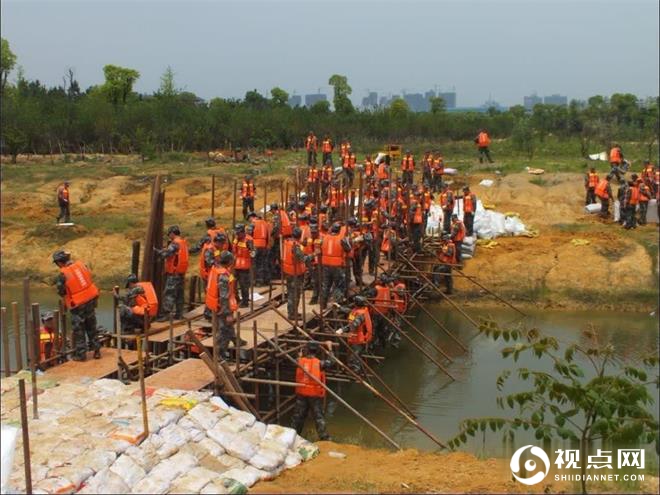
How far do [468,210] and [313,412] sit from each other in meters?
12.6

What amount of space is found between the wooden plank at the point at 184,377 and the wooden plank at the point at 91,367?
543mm

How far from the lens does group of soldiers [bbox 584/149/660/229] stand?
76.7ft

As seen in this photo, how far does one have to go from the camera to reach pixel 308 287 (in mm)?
16125

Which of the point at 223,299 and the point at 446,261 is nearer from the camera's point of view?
the point at 223,299

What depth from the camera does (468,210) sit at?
73.4 feet

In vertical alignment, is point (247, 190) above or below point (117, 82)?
below

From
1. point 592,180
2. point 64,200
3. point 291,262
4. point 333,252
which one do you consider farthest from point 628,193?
point 64,200

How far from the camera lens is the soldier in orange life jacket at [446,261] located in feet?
65.6

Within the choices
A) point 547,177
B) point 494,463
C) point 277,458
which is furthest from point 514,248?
point 277,458

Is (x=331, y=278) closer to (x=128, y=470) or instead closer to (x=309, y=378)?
(x=309, y=378)

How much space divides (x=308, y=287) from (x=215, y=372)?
600cm

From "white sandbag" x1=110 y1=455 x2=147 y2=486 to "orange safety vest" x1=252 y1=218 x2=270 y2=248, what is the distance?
7.69 meters

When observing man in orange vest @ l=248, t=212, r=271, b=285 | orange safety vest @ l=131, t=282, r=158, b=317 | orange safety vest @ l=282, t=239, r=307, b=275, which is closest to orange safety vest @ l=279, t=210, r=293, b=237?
man in orange vest @ l=248, t=212, r=271, b=285

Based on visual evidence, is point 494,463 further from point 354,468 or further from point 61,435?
point 61,435
